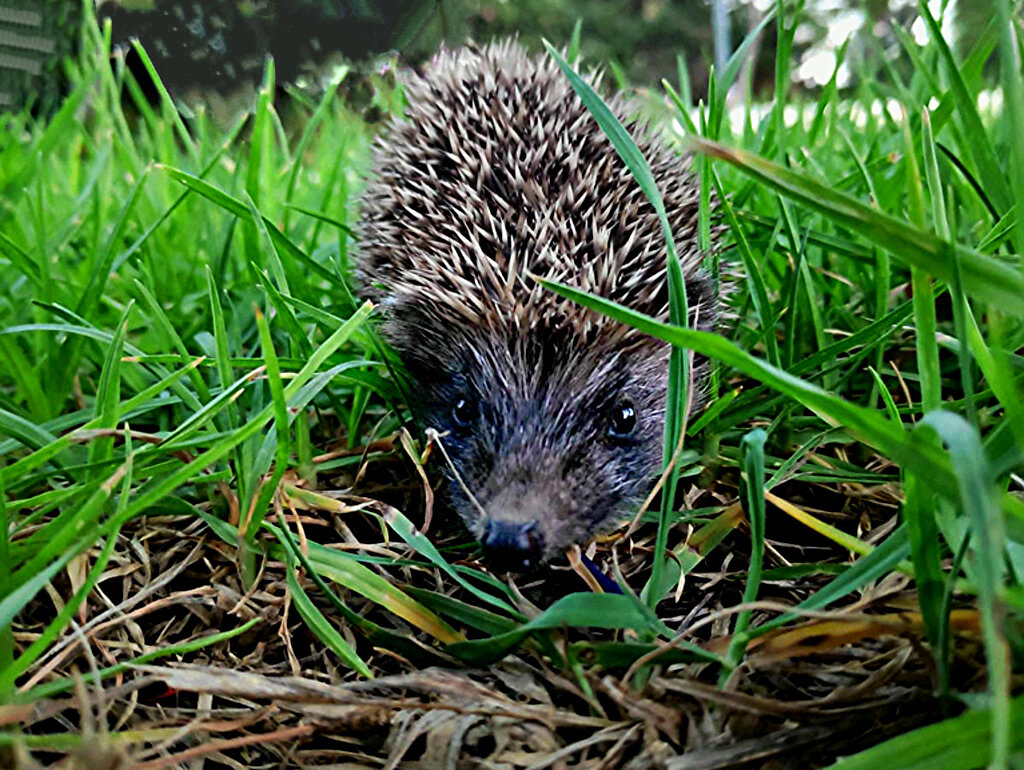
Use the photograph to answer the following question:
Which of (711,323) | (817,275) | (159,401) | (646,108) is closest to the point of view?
(159,401)

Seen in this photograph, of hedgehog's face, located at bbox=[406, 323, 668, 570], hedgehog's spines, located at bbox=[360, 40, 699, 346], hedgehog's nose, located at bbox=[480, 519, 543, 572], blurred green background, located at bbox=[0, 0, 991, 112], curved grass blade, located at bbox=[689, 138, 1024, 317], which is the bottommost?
hedgehog's nose, located at bbox=[480, 519, 543, 572]

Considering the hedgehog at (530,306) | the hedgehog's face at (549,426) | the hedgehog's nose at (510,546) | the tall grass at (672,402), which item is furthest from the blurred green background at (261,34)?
the hedgehog's nose at (510,546)

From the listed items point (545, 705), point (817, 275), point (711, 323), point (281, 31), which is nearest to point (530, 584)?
point (545, 705)

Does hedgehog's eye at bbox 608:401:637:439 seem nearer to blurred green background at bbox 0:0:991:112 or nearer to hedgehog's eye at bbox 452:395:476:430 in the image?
hedgehog's eye at bbox 452:395:476:430

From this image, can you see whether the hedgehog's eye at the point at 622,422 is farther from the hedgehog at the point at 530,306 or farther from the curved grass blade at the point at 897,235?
the curved grass blade at the point at 897,235

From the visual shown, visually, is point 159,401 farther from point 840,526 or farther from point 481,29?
point 481,29

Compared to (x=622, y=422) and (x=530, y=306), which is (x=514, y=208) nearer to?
(x=530, y=306)

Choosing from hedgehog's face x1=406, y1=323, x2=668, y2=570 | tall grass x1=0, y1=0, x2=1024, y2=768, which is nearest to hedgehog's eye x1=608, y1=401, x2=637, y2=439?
hedgehog's face x1=406, y1=323, x2=668, y2=570
